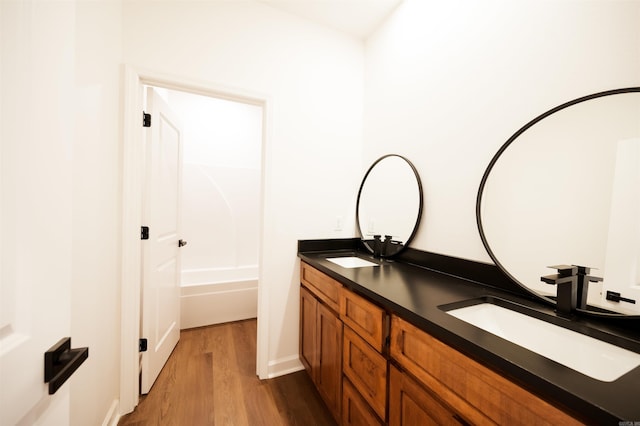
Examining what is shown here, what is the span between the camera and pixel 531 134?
1059 mm

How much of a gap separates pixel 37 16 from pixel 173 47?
4.51ft

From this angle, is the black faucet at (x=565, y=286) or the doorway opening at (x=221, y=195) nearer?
the black faucet at (x=565, y=286)

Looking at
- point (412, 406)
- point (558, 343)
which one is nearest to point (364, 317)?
point (412, 406)

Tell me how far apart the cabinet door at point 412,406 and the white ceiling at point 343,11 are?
2.30m

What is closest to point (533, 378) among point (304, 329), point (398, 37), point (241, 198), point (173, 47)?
point (304, 329)

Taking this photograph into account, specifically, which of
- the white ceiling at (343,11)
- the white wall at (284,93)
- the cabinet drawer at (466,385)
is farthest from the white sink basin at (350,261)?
the white ceiling at (343,11)

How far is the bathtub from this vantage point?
97.8 inches

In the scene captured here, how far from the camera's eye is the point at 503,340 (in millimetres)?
672

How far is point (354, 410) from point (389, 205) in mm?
1265

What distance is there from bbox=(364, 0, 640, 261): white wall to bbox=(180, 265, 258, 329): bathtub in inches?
78.5

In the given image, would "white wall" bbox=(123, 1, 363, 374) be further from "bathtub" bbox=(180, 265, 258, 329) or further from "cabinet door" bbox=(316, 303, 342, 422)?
"bathtub" bbox=(180, 265, 258, 329)

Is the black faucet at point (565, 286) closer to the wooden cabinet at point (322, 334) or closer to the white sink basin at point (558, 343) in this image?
the white sink basin at point (558, 343)

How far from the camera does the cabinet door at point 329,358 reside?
1.31 meters

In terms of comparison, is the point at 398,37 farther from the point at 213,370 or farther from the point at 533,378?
the point at 213,370
